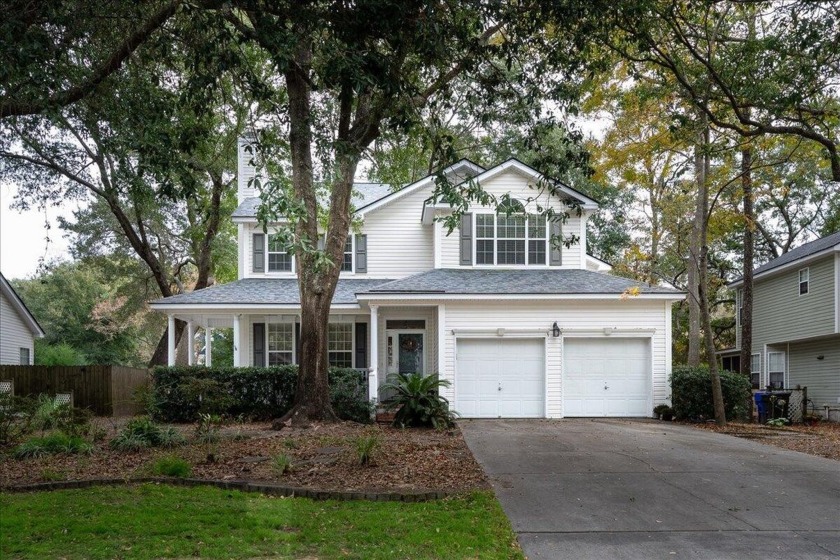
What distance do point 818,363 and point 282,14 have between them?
21.9 m

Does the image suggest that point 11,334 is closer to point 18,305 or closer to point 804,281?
point 18,305

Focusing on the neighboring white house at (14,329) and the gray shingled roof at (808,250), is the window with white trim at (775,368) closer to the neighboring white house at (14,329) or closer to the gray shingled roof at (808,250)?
the gray shingled roof at (808,250)

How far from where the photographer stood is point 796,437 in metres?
15.8

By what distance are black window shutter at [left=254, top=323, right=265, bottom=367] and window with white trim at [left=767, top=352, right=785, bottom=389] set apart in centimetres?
1810

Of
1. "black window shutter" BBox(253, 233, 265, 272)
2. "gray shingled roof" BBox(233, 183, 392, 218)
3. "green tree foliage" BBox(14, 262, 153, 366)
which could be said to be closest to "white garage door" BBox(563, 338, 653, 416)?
"gray shingled roof" BBox(233, 183, 392, 218)

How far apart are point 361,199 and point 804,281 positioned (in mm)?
14286

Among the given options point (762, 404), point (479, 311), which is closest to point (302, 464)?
point (479, 311)

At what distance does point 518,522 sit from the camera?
7.66 metres

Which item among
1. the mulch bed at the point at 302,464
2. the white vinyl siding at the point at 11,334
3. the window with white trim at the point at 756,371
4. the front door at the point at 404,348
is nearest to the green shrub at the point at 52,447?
the mulch bed at the point at 302,464

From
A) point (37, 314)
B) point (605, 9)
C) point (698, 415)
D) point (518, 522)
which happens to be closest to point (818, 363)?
point (698, 415)

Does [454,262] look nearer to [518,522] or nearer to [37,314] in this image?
[518,522]

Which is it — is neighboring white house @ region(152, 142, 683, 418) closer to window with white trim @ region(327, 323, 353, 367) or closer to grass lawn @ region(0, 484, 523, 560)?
window with white trim @ region(327, 323, 353, 367)

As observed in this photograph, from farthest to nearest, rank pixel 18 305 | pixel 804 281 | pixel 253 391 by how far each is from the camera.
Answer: pixel 18 305 → pixel 804 281 → pixel 253 391

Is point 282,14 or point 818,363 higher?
point 282,14
